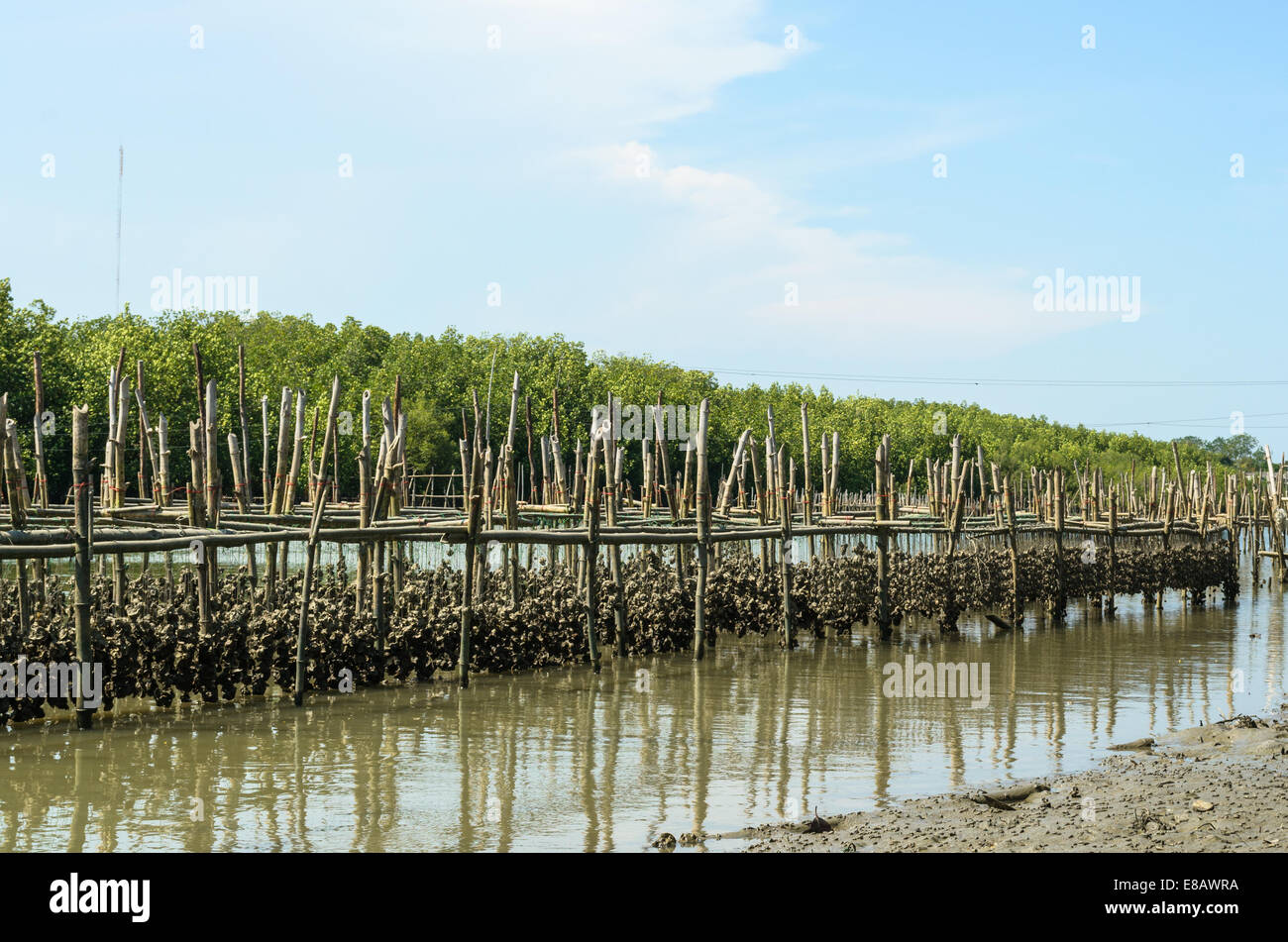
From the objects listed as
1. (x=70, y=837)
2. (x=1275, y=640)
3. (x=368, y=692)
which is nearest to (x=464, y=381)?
(x=1275, y=640)

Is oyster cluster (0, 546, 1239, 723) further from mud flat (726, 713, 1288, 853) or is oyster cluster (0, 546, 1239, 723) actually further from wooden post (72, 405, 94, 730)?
mud flat (726, 713, 1288, 853)

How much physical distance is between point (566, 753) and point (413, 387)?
4791 centimetres

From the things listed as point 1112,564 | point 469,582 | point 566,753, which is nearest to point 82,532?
point 469,582

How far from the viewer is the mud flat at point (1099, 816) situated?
24.5 feet

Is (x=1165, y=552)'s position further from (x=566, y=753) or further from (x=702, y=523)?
(x=566, y=753)

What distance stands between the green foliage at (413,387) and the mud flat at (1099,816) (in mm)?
15279

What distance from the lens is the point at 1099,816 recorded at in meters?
8.27

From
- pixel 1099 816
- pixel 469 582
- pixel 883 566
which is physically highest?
pixel 469 582

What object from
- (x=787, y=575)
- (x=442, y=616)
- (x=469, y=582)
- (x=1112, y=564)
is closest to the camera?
(x=469, y=582)

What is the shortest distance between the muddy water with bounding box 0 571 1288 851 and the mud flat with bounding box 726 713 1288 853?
20.4 inches

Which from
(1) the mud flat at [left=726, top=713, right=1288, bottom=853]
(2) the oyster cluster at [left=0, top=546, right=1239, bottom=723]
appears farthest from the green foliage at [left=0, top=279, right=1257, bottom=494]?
(1) the mud flat at [left=726, top=713, right=1288, bottom=853]

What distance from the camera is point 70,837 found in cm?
805

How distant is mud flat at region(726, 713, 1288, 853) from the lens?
7.46 m
